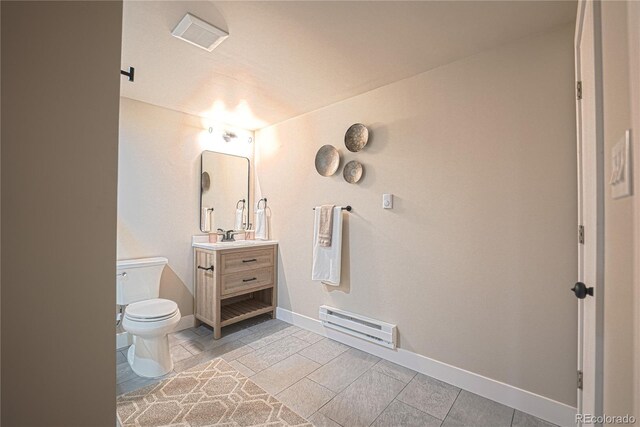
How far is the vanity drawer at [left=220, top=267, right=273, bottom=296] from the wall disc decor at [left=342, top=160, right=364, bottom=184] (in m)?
1.40

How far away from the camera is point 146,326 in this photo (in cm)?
197

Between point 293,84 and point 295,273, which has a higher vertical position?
point 293,84

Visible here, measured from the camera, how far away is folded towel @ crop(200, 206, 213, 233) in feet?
9.95

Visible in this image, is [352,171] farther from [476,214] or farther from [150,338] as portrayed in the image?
[150,338]

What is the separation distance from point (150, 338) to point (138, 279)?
0.61 meters

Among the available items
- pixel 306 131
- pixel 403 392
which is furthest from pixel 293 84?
pixel 403 392

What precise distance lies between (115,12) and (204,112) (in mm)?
2265

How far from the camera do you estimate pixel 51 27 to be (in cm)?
65

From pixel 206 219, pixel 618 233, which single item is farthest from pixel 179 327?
pixel 618 233

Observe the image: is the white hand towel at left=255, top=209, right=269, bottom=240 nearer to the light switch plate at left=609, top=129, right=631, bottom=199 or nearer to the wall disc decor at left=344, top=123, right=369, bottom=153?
the wall disc decor at left=344, top=123, right=369, bottom=153

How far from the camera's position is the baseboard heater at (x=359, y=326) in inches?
86.9

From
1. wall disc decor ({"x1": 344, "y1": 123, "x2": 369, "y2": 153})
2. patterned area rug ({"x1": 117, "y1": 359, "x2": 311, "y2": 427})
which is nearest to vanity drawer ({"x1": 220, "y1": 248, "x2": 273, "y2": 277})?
patterned area rug ({"x1": 117, "y1": 359, "x2": 311, "y2": 427})

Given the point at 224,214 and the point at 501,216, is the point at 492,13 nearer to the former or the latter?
the point at 501,216

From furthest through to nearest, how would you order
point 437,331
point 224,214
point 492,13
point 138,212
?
point 224,214
point 138,212
point 437,331
point 492,13
